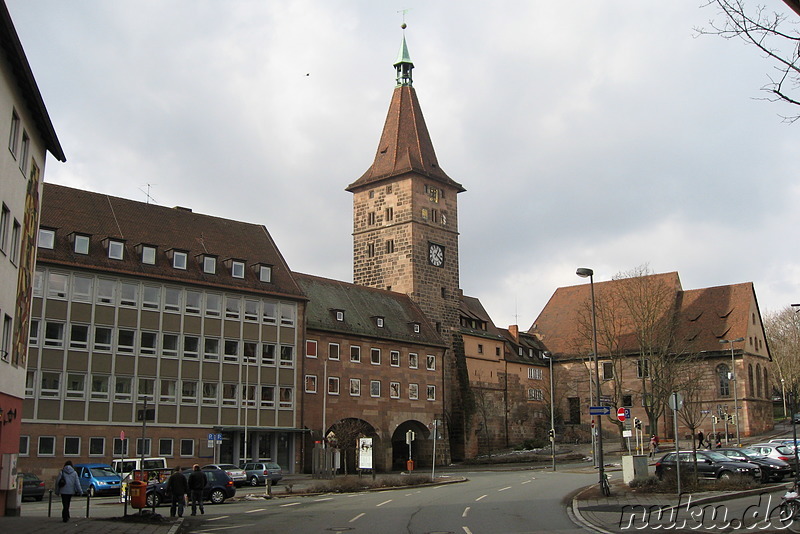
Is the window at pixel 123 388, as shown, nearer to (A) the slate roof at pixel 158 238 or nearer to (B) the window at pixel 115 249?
(A) the slate roof at pixel 158 238

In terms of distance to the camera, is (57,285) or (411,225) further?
(411,225)

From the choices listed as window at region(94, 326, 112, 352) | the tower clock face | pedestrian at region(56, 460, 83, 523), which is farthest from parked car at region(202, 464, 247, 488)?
the tower clock face

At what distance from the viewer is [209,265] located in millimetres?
56125

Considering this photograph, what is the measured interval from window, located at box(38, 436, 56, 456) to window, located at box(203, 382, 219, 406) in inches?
366

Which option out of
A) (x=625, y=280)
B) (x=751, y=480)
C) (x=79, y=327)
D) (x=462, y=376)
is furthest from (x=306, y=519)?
(x=625, y=280)

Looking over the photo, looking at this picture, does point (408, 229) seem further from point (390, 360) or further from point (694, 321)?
point (694, 321)

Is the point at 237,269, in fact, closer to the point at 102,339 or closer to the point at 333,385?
the point at 333,385

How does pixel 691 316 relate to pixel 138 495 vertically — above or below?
above

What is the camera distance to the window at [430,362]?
70.0m

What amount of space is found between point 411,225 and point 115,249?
2961cm

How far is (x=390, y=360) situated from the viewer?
66.6 meters

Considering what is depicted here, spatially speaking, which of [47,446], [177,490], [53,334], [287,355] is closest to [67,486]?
[177,490]

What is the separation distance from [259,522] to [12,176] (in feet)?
39.2

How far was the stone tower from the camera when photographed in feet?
247
